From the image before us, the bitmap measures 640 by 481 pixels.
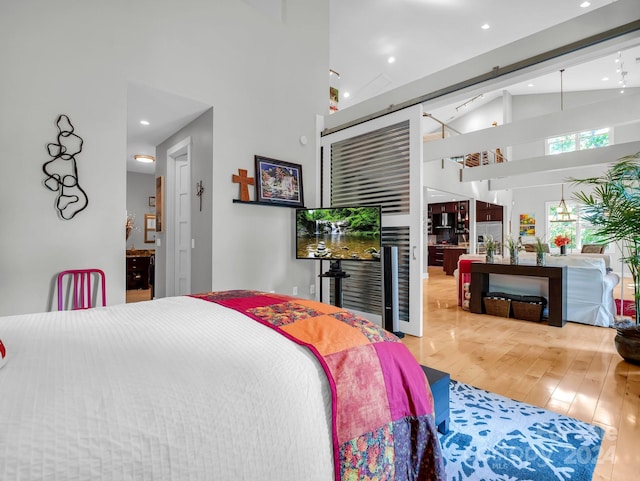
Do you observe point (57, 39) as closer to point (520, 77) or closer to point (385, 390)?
point (385, 390)

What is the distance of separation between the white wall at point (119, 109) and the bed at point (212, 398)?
1.71 m

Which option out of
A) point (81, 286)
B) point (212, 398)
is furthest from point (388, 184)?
point (212, 398)

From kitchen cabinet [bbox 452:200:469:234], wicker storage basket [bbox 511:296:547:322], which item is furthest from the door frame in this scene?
kitchen cabinet [bbox 452:200:469:234]

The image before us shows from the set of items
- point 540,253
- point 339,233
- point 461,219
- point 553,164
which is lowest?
point 540,253

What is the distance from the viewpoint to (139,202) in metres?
7.07

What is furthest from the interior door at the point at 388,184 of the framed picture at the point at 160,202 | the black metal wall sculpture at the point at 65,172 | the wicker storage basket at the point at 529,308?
the black metal wall sculpture at the point at 65,172

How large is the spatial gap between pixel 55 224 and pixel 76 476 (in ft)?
8.83

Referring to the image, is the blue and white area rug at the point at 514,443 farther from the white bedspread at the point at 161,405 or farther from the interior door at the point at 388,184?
the interior door at the point at 388,184

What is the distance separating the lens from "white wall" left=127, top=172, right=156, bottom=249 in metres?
6.92

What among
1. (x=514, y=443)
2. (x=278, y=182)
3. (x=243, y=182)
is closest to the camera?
(x=514, y=443)

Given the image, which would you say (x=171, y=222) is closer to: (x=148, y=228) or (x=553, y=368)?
(x=148, y=228)

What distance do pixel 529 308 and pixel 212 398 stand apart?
457 cm

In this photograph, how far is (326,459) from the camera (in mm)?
842

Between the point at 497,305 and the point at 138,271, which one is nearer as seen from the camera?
the point at 497,305
